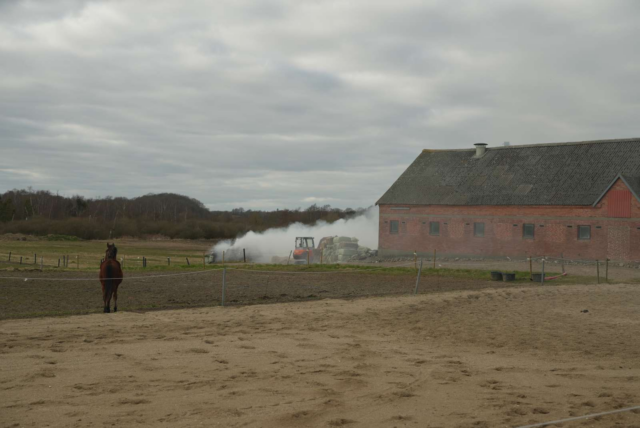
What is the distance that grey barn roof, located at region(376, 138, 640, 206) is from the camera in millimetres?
42156

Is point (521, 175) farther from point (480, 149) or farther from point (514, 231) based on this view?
point (480, 149)

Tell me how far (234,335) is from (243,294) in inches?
366

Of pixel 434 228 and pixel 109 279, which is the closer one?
pixel 109 279

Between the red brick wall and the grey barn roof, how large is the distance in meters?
0.61

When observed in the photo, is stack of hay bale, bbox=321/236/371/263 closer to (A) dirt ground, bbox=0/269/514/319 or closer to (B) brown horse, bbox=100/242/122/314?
(A) dirt ground, bbox=0/269/514/319

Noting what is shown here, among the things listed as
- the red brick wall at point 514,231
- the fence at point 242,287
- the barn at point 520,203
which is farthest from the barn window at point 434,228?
the fence at point 242,287

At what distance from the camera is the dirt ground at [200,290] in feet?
63.1

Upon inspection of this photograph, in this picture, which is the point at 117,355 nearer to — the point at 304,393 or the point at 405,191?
the point at 304,393

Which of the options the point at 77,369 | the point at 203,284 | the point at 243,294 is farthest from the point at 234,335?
the point at 203,284

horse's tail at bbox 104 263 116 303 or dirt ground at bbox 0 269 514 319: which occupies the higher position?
horse's tail at bbox 104 263 116 303

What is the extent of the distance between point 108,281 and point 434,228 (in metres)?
34.2

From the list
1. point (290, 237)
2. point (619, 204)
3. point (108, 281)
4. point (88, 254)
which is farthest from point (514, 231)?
point (88, 254)

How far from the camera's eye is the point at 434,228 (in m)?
48.3

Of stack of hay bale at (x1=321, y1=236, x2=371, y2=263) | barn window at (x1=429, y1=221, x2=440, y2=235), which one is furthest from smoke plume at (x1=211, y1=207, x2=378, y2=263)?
barn window at (x1=429, y1=221, x2=440, y2=235)
